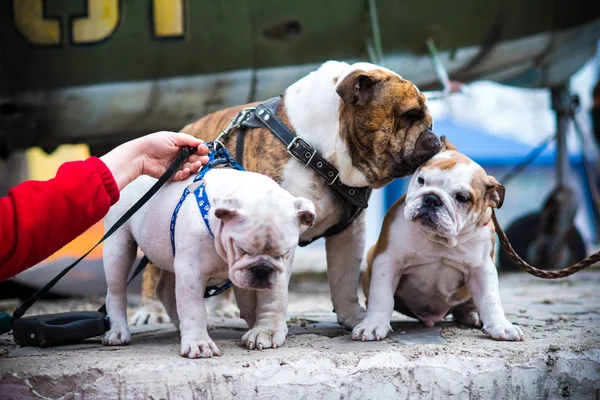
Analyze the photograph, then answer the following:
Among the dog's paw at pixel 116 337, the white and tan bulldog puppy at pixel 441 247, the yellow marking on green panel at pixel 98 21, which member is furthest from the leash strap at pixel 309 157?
the yellow marking on green panel at pixel 98 21

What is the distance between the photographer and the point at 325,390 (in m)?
2.19

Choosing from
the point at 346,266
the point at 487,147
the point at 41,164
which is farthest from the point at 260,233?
the point at 487,147

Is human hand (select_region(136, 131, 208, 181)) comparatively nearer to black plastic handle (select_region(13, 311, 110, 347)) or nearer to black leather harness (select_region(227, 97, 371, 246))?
black leather harness (select_region(227, 97, 371, 246))

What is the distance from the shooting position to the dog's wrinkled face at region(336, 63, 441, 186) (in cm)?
266

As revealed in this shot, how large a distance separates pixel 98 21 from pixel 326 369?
3.44m

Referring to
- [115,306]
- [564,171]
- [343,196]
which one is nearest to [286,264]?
[343,196]

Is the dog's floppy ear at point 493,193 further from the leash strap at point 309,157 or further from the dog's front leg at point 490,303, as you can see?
the leash strap at point 309,157

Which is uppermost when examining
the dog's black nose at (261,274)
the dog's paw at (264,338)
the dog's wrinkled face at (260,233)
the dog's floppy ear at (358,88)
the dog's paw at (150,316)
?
the dog's floppy ear at (358,88)

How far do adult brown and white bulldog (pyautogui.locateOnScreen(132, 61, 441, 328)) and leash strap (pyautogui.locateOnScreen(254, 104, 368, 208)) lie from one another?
2 centimetres

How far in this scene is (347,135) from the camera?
2707 millimetres

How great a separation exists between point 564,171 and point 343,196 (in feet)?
12.3

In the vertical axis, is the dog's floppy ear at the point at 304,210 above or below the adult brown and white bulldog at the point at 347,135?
below

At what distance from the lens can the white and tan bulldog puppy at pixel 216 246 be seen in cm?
215

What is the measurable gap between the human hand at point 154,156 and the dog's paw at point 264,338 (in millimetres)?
638
